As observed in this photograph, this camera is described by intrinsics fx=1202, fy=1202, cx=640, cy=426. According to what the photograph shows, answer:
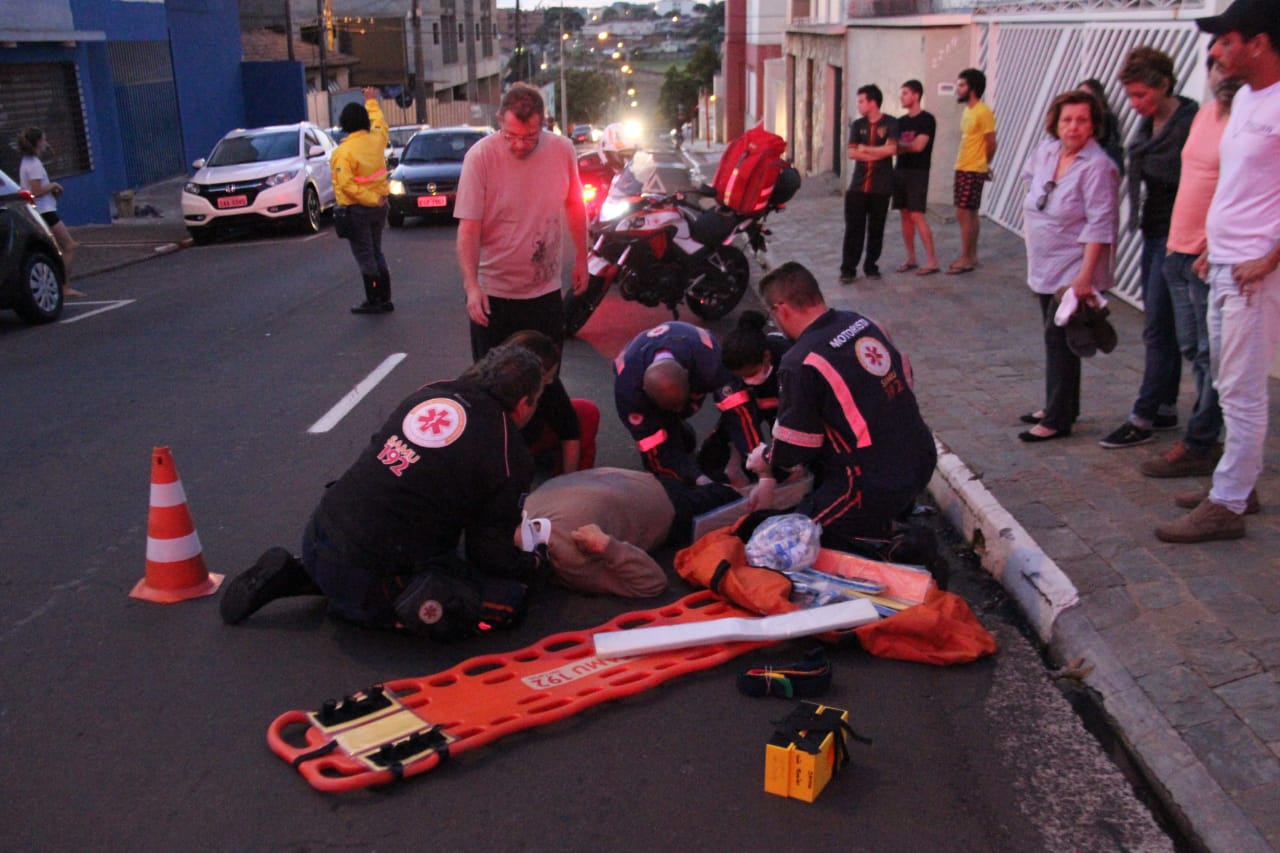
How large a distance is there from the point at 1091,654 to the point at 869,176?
777cm

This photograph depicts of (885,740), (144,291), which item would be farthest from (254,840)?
(144,291)

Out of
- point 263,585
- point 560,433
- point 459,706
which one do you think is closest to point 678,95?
point 560,433

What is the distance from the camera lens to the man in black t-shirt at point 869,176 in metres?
11.3

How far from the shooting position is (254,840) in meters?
3.36

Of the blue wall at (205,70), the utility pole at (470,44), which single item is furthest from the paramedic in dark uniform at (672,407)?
the utility pole at (470,44)

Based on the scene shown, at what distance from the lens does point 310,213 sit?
19062 millimetres

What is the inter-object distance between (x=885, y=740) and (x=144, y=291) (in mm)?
12169

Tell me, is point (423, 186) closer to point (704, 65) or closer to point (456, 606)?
point (456, 606)

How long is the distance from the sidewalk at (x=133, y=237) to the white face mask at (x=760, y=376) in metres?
11.9

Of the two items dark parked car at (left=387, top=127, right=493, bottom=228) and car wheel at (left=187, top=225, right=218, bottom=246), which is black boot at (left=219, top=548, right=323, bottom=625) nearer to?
dark parked car at (left=387, top=127, right=493, bottom=228)

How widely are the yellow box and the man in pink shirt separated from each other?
2937 millimetres

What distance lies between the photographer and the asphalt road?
3395 mm

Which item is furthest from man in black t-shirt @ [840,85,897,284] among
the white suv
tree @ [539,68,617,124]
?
tree @ [539,68,617,124]

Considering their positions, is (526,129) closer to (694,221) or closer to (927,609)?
(927,609)
